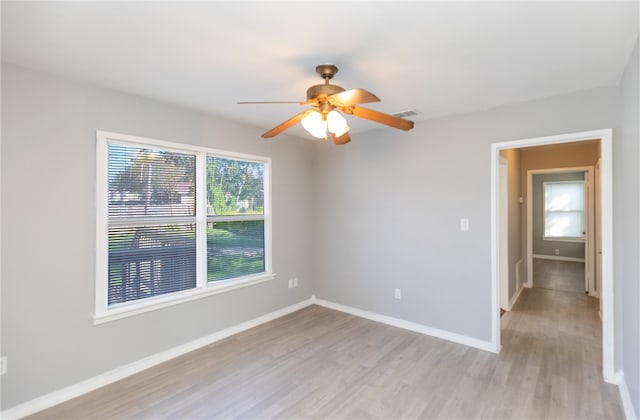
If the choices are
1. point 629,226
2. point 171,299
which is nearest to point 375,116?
point 629,226

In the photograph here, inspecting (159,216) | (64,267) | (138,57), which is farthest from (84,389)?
(138,57)

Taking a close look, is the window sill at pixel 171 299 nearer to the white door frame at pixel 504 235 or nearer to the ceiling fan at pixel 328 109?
the ceiling fan at pixel 328 109

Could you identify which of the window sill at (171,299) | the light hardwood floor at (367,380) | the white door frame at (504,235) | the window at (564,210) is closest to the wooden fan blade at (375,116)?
the light hardwood floor at (367,380)

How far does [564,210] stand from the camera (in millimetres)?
7691

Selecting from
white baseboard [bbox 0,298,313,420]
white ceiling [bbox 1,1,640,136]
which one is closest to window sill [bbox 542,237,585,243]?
white ceiling [bbox 1,1,640,136]

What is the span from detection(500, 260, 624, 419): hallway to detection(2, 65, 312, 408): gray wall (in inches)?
126

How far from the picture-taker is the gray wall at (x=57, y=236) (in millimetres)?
2127

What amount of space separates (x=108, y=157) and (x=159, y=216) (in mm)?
655

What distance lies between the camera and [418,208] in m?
3.58

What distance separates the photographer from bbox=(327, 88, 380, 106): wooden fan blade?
5.81 ft

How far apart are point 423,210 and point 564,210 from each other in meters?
6.46

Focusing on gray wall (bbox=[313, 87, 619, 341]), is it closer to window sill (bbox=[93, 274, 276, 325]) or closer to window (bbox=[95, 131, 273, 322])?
window (bbox=[95, 131, 273, 322])

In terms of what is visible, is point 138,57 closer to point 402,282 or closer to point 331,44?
point 331,44

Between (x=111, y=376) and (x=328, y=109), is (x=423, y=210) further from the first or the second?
(x=111, y=376)
